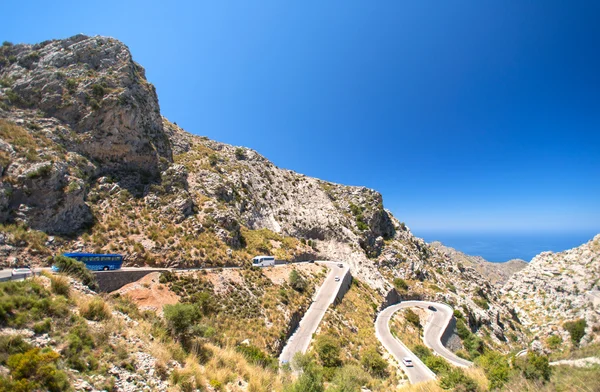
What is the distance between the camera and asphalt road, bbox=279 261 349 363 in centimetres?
2445

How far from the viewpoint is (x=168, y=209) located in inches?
1361

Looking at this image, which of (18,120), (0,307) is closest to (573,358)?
(0,307)

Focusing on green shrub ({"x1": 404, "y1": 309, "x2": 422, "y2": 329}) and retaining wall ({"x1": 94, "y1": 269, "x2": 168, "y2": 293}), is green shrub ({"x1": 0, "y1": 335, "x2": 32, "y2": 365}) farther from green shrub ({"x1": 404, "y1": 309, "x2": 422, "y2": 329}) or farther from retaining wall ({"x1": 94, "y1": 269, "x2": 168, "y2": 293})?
green shrub ({"x1": 404, "y1": 309, "x2": 422, "y2": 329})

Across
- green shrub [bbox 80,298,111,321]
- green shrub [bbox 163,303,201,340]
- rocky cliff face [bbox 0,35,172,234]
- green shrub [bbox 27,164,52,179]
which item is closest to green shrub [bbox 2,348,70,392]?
green shrub [bbox 80,298,111,321]

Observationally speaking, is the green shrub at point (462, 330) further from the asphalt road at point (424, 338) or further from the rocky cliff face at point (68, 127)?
the rocky cliff face at point (68, 127)

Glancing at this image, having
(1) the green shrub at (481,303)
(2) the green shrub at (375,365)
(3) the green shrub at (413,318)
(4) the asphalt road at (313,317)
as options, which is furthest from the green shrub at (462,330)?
(2) the green shrub at (375,365)

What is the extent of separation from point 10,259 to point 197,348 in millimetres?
20844

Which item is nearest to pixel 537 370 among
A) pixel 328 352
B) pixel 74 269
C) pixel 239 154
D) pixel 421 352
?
pixel 328 352

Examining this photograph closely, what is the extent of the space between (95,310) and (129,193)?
1131 inches

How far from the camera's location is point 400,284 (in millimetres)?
53250

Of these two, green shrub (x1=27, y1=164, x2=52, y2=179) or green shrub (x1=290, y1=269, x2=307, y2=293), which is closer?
green shrub (x1=27, y1=164, x2=52, y2=179)

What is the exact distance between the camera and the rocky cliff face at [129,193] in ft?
85.7

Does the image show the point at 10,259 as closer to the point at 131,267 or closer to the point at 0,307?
the point at 131,267

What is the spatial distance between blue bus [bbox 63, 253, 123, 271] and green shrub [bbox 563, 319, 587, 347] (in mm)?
57606
